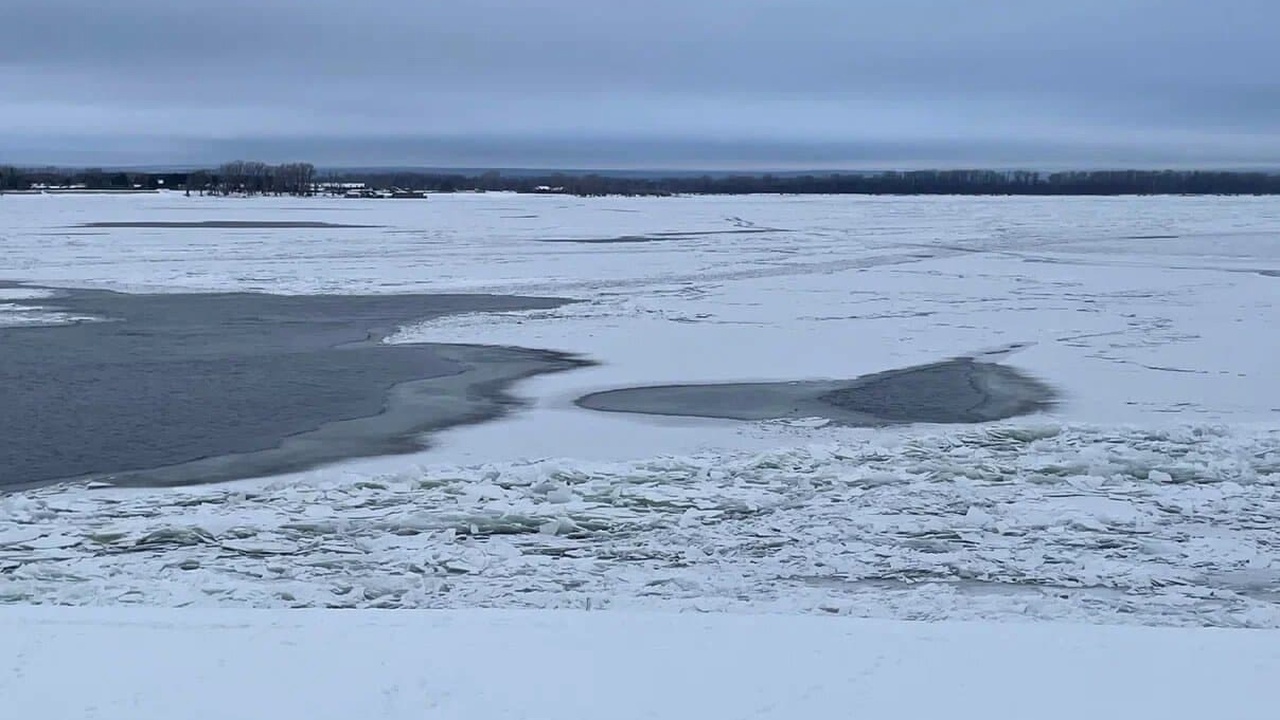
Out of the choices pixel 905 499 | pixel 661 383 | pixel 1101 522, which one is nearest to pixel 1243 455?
pixel 1101 522

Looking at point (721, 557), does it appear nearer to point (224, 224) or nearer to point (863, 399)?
point (863, 399)

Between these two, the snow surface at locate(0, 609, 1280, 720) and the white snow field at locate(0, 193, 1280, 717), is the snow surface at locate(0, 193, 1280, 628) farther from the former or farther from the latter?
the snow surface at locate(0, 609, 1280, 720)

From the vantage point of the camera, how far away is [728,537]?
672cm

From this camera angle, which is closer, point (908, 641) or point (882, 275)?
point (908, 641)

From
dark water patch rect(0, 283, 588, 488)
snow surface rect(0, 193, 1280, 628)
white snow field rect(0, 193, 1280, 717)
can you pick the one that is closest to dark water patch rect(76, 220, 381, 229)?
dark water patch rect(0, 283, 588, 488)

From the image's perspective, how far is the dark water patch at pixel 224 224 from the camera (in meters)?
37.3

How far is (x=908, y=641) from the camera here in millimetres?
4723

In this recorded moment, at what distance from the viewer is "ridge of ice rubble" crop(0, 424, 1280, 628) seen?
578 cm

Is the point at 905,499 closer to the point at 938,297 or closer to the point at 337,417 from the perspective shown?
the point at 337,417

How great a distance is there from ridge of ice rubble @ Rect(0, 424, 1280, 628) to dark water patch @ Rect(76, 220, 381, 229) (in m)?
31.3

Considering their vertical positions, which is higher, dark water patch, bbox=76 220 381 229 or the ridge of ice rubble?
dark water patch, bbox=76 220 381 229

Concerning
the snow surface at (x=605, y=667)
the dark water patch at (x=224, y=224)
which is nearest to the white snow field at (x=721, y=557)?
the snow surface at (x=605, y=667)

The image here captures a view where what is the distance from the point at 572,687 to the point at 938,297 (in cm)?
1483

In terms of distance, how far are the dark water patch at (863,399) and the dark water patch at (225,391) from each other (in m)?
1.19
